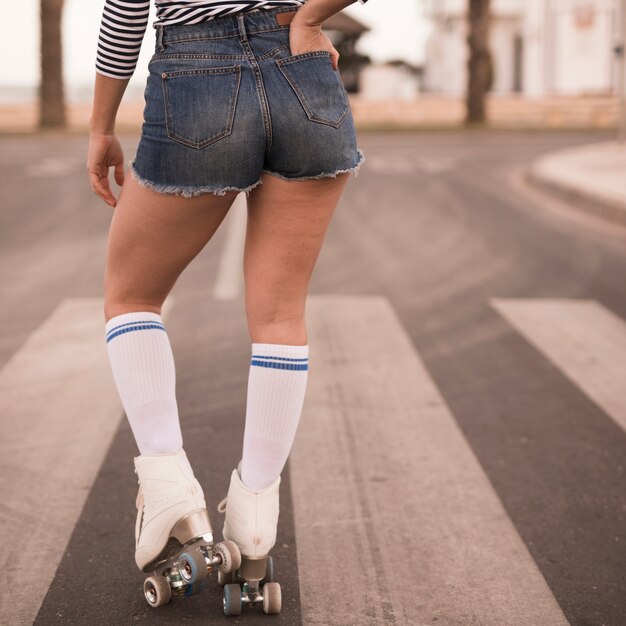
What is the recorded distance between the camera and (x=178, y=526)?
2412mm

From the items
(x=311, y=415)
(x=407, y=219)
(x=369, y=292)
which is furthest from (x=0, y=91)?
(x=311, y=415)

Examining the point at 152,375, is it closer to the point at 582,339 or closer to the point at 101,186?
the point at 101,186

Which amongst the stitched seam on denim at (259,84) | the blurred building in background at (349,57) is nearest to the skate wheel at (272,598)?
the stitched seam on denim at (259,84)

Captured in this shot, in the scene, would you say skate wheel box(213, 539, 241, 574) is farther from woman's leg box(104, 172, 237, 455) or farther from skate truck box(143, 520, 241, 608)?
woman's leg box(104, 172, 237, 455)

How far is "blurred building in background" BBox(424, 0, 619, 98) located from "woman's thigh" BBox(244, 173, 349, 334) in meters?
37.1

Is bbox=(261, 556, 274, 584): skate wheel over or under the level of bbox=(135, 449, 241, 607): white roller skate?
under

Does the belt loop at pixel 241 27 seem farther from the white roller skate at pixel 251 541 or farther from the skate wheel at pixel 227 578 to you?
the skate wheel at pixel 227 578

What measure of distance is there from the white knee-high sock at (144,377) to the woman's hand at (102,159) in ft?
0.86

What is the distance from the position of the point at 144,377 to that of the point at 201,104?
59 cm

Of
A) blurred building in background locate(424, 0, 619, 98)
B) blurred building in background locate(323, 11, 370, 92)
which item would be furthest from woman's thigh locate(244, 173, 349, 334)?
blurred building in background locate(424, 0, 619, 98)

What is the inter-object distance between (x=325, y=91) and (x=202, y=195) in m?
0.31

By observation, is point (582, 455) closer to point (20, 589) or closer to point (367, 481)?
point (367, 481)

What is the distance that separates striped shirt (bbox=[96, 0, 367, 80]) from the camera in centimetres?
222

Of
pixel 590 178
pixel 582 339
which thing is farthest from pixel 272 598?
pixel 590 178
